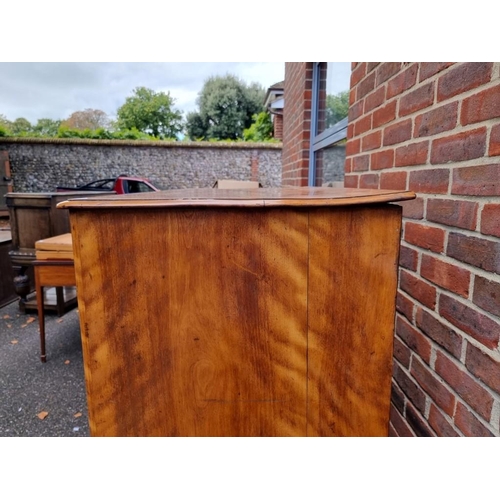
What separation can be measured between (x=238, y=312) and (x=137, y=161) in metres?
10.7

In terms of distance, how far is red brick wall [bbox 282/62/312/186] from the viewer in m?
3.27

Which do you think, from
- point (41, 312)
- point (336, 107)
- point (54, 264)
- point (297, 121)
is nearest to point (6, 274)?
point (41, 312)

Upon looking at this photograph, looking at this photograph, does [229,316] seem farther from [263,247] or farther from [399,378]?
[399,378]

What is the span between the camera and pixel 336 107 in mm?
2680

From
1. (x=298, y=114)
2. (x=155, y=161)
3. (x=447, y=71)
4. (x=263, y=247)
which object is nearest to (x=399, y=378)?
(x=263, y=247)

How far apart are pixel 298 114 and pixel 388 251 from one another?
3119mm

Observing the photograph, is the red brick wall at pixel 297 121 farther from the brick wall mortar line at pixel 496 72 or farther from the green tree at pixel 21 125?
the green tree at pixel 21 125

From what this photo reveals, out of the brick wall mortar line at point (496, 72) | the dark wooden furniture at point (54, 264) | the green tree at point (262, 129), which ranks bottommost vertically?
the dark wooden furniture at point (54, 264)

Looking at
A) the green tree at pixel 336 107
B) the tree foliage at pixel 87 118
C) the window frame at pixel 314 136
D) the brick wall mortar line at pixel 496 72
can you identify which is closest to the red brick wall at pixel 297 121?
the window frame at pixel 314 136

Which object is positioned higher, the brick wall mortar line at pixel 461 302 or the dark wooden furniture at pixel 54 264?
the brick wall mortar line at pixel 461 302

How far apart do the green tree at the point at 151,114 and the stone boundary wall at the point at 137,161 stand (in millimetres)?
16724

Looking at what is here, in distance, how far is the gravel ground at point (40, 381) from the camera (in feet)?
6.18

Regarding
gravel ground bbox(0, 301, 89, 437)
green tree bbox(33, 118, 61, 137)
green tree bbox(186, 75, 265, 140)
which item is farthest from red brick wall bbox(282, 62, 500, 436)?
green tree bbox(33, 118, 61, 137)

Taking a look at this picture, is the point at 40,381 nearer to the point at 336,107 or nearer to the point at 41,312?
the point at 41,312
